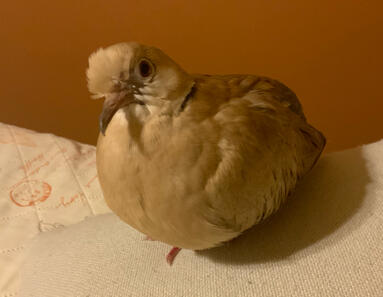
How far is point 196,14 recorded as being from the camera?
119 cm

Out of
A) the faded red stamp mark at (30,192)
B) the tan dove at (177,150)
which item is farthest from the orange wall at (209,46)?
the tan dove at (177,150)

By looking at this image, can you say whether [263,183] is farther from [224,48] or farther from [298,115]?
[224,48]

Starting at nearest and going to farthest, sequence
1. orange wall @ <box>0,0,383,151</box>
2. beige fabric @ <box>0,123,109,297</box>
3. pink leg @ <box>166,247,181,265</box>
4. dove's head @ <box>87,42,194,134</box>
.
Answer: dove's head @ <box>87,42,194,134</box>, pink leg @ <box>166,247,181,265</box>, beige fabric @ <box>0,123,109,297</box>, orange wall @ <box>0,0,383,151</box>

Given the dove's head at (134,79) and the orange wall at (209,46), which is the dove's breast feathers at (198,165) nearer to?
the dove's head at (134,79)

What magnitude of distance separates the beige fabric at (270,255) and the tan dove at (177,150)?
0.21 feet

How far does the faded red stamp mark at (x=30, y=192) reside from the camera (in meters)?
0.84

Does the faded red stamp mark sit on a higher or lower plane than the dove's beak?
lower

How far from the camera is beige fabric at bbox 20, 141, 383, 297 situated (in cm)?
49

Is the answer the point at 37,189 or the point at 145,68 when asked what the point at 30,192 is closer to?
the point at 37,189

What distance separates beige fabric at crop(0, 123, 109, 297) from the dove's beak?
399 mm

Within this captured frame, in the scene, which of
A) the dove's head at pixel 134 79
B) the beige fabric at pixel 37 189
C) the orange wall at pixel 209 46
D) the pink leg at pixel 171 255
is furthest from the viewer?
the orange wall at pixel 209 46

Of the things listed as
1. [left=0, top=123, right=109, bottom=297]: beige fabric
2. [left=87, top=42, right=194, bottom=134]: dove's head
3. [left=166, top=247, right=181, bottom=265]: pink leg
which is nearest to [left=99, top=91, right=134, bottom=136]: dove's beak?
[left=87, top=42, right=194, bottom=134]: dove's head

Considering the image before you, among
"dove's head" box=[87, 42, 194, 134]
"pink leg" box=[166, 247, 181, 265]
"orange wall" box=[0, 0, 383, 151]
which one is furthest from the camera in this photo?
"orange wall" box=[0, 0, 383, 151]

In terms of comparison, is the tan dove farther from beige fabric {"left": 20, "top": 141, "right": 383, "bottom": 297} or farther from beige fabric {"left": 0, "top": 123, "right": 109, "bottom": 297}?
beige fabric {"left": 0, "top": 123, "right": 109, "bottom": 297}
